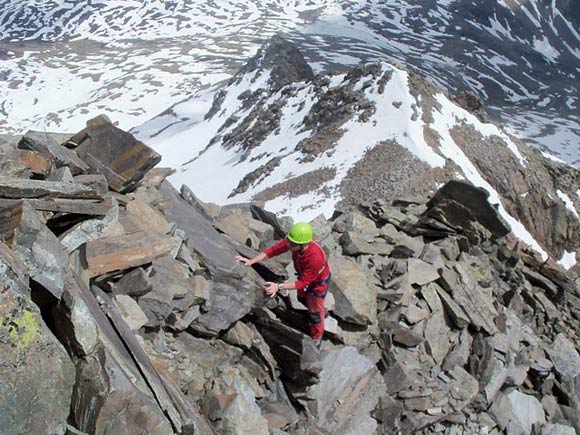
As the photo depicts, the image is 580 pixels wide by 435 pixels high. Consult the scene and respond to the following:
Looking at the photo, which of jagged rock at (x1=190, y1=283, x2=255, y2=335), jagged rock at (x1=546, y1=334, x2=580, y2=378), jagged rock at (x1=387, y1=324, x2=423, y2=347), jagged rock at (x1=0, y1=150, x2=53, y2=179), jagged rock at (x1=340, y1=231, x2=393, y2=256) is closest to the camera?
jagged rock at (x1=0, y1=150, x2=53, y2=179)

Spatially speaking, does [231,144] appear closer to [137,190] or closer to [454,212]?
[454,212]

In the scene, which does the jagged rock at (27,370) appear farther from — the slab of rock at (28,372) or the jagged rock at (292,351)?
the jagged rock at (292,351)

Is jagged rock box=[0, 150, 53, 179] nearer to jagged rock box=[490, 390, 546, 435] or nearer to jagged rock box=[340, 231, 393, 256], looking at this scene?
jagged rock box=[340, 231, 393, 256]

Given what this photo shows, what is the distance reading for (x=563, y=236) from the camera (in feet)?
129

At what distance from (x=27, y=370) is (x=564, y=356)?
14988mm

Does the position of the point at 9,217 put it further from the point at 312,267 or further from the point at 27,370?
the point at 312,267

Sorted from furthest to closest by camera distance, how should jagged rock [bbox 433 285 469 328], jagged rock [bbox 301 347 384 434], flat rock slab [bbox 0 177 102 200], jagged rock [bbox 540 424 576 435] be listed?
jagged rock [bbox 433 285 469 328] < jagged rock [bbox 540 424 576 435] < jagged rock [bbox 301 347 384 434] < flat rock slab [bbox 0 177 102 200]

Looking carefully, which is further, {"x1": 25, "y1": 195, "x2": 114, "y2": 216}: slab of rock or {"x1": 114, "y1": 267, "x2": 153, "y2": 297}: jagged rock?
{"x1": 114, "y1": 267, "x2": 153, "y2": 297}: jagged rock

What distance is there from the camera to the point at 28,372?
5047 millimetres

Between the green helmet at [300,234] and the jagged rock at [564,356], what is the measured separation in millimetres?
9574

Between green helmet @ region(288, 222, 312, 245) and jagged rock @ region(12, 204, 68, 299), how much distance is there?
13.9ft

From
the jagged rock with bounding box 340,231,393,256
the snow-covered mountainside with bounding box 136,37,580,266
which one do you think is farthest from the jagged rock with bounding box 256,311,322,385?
the snow-covered mountainside with bounding box 136,37,580,266

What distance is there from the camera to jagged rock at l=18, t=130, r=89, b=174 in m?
10.5

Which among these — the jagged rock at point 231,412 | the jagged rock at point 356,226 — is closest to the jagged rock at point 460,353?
the jagged rock at point 356,226
